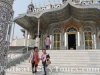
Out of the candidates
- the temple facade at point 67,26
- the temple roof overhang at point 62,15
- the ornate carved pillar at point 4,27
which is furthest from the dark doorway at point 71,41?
the ornate carved pillar at point 4,27

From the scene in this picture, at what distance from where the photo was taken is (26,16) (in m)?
14.4

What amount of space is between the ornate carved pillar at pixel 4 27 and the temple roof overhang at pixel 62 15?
10827 mm

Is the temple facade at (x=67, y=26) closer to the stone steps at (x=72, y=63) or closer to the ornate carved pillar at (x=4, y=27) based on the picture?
the stone steps at (x=72, y=63)

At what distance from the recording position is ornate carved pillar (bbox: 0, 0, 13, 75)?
2633mm

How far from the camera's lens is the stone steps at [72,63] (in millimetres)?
7262

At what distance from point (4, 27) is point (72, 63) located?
657 centimetres

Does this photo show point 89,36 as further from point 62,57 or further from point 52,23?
point 62,57

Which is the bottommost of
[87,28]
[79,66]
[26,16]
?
[79,66]

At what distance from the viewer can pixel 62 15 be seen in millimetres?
15281

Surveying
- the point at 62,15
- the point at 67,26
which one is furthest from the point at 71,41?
the point at 62,15

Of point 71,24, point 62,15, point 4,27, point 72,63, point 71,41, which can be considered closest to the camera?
Answer: point 4,27

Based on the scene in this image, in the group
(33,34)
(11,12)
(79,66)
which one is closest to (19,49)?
(33,34)

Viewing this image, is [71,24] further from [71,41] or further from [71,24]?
[71,41]

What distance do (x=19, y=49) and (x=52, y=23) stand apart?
5675 mm
